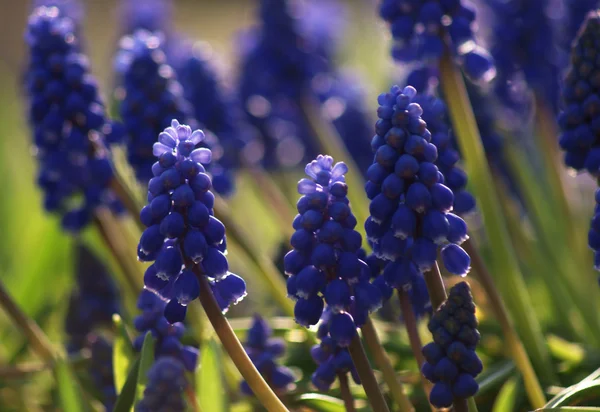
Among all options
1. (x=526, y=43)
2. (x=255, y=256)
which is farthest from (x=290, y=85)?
(x=255, y=256)

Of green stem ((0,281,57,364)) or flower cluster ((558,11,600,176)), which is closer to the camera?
flower cluster ((558,11,600,176))

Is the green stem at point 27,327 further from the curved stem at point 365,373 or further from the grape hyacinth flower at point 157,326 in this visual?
the curved stem at point 365,373

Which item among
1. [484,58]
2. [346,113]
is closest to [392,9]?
[484,58]

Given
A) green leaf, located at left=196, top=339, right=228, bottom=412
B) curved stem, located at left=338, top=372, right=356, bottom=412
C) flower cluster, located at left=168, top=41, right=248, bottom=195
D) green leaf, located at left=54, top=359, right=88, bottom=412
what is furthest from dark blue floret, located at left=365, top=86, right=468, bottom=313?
flower cluster, located at left=168, top=41, right=248, bottom=195

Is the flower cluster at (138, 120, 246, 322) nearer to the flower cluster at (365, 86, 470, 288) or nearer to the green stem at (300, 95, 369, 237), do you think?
the flower cluster at (365, 86, 470, 288)

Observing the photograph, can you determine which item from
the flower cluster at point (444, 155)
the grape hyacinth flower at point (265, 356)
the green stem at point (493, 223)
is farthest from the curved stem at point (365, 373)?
the green stem at point (493, 223)

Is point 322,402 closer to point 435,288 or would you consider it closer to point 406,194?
point 435,288
